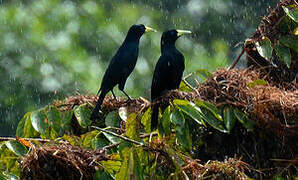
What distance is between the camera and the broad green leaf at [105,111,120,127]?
3.85 m

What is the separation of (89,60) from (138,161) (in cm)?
533

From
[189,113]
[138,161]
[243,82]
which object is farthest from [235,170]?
[243,82]

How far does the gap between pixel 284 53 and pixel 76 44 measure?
447 centimetres

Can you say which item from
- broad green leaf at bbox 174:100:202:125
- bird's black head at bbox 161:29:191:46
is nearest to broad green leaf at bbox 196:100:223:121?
broad green leaf at bbox 174:100:202:125

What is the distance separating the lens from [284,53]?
12.8 feet

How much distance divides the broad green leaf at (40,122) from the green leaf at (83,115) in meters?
0.26

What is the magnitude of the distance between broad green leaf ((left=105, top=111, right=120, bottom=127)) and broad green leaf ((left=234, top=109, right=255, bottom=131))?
0.81 metres

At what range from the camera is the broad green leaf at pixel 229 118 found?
10.7 ft

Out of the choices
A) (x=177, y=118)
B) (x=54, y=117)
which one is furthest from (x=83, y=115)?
(x=177, y=118)

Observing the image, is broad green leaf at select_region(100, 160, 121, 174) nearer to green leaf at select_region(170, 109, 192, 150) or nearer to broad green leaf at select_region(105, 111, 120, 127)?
green leaf at select_region(170, 109, 192, 150)

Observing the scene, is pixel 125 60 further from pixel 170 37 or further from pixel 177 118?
pixel 177 118

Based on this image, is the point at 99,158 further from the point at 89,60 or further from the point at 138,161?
the point at 89,60

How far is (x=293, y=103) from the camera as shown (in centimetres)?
339

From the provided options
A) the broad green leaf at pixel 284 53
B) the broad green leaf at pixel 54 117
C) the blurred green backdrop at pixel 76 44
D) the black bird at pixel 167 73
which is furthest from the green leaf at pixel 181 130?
the blurred green backdrop at pixel 76 44
